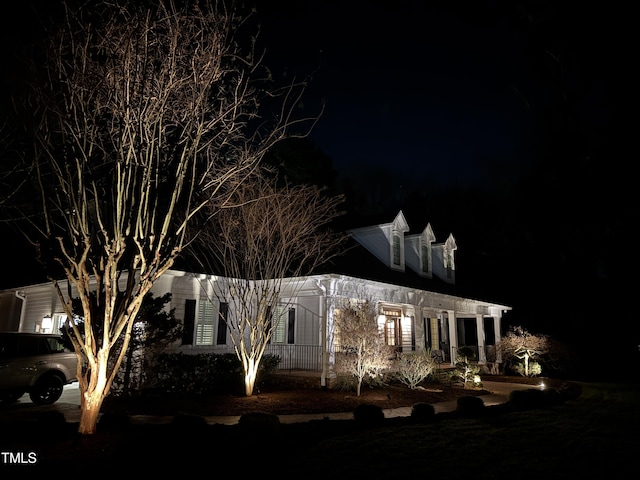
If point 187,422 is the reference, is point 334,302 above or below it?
above

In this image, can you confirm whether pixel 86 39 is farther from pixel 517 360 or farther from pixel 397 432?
pixel 517 360

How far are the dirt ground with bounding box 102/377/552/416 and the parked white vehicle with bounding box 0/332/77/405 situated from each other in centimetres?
185

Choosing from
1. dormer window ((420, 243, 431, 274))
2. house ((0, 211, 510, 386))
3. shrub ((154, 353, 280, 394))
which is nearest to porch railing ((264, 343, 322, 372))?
house ((0, 211, 510, 386))

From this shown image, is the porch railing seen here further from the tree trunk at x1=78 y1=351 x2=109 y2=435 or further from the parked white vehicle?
the tree trunk at x1=78 y1=351 x2=109 y2=435

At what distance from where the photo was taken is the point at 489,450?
283 inches

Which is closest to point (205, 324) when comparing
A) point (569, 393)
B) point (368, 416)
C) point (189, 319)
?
point (189, 319)

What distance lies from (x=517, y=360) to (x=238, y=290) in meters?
16.4

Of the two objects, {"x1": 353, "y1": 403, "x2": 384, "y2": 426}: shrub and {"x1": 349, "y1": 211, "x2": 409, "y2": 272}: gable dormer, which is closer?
{"x1": 353, "y1": 403, "x2": 384, "y2": 426}: shrub

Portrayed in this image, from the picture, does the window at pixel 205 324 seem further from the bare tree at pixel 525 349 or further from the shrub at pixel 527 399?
the bare tree at pixel 525 349

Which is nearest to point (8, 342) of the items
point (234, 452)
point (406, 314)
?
point (234, 452)

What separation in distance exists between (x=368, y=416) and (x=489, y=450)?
2345 mm

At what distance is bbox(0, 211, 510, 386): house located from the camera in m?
14.5

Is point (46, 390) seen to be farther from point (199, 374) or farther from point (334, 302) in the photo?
point (334, 302)

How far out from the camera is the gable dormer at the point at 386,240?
19.8 meters
